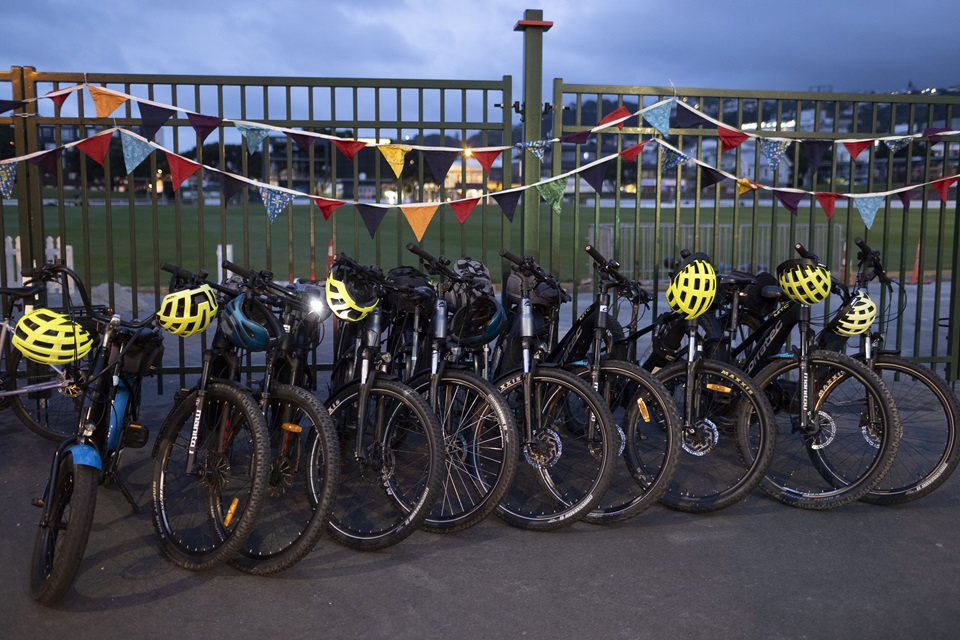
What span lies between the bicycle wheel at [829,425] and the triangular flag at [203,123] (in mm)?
3480

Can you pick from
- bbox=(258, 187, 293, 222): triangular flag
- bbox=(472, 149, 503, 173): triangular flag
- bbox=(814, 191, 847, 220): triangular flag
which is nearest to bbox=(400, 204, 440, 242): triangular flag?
bbox=(472, 149, 503, 173): triangular flag

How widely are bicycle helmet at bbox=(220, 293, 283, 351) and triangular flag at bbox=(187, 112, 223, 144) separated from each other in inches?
79.8

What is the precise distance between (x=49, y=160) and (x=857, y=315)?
191 inches

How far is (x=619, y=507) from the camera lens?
4.50 m

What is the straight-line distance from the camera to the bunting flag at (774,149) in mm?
6488

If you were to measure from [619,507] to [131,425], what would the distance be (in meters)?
2.23

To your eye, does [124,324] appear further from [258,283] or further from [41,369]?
[41,369]

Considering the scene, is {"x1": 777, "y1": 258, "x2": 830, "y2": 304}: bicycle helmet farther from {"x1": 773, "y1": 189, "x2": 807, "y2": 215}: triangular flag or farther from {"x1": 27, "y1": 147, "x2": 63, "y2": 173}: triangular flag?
{"x1": 27, "y1": 147, "x2": 63, "y2": 173}: triangular flag

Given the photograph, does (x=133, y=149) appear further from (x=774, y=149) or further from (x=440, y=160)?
(x=774, y=149)

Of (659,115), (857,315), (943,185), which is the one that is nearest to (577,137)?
(659,115)

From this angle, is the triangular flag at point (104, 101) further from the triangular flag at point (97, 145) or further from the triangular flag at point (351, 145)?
the triangular flag at point (351, 145)

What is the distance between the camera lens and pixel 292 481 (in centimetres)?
432

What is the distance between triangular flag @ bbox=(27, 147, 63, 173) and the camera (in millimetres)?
6152

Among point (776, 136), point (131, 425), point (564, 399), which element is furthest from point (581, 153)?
point (131, 425)
